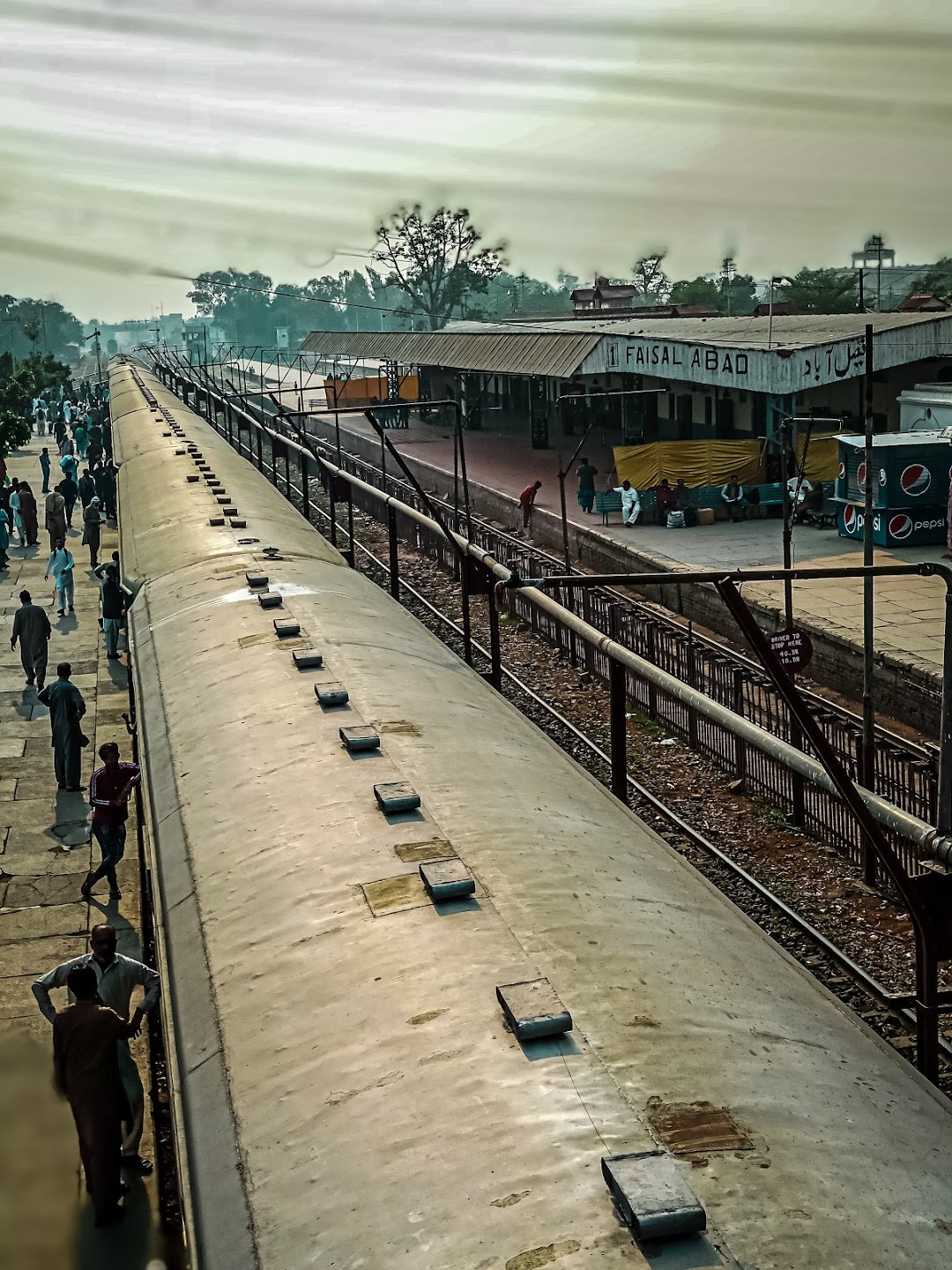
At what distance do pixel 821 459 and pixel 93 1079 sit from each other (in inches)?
940

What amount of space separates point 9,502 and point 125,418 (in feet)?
12.1

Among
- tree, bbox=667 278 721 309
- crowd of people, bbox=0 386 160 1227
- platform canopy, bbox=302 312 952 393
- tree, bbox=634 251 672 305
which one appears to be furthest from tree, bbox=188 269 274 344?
crowd of people, bbox=0 386 160 1227

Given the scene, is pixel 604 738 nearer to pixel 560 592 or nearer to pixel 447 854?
pixel 560 592

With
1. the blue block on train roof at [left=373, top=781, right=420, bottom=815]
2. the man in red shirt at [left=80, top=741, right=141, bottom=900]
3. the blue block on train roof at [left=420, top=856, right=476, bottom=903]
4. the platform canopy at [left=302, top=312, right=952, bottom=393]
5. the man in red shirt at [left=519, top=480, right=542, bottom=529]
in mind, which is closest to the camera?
the blue block on train roof at [left=420, top=856, right=476, bottom=903]

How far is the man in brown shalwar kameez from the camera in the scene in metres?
5.60

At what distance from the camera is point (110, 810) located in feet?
31.8

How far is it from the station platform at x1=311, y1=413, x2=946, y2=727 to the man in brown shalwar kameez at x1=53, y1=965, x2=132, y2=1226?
36.6 ft

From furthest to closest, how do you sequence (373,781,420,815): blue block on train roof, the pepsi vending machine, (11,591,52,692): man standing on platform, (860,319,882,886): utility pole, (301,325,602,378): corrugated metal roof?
(301,325,602,378): corrugated metal roof < the pepsi vending machine < (11,591,52,692): man standing on platform < (860,319,882,886): utility pole < (373,781,420,815): blue block on train roof

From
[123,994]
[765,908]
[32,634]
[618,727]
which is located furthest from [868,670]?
[32,634]

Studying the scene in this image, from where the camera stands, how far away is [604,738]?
14938mm

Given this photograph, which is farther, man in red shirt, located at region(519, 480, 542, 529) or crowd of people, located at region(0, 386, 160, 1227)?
man in red shirt, located at region(519, 480, 542, 529)

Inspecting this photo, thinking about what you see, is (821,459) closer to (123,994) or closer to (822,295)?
(123,994)

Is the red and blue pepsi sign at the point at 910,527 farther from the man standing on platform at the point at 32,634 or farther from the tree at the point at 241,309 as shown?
the tree at the point at 241,309

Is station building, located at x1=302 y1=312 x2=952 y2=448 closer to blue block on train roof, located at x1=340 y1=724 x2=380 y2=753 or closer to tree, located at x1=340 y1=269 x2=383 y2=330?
blue block on train roof, located at x1=340 y1=724 x2=380 y2=753
